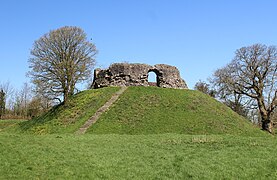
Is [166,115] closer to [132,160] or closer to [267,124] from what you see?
[132,160]

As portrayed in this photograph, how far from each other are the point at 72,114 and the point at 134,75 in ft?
31.7

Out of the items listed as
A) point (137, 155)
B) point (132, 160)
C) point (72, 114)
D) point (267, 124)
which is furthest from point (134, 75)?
point (132, 160)

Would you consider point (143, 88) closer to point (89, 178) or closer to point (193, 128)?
point (193, 128)

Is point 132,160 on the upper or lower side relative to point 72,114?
lower

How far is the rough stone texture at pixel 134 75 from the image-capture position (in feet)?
129

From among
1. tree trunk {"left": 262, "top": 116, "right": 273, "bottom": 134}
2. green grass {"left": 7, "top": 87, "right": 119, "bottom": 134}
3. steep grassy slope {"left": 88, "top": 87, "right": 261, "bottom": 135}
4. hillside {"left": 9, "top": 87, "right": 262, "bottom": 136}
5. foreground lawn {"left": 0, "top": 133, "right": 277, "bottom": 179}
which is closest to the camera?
foreground lawn {"left": 0, "top": 133, "right": 277, "bottom": 179}

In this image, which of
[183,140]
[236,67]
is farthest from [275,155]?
[236,67]

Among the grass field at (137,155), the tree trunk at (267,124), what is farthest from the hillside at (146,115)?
the tree trunk at (267,124)

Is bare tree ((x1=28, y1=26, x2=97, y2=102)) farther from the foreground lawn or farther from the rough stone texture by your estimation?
the foreground lawn

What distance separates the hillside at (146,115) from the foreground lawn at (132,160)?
36.4 feet

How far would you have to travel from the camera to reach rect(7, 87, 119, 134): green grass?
102ft

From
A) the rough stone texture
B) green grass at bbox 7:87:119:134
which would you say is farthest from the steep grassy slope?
green grass at bbox 7:87:119:134

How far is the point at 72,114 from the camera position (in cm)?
3388

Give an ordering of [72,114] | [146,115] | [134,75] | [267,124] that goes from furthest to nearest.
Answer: [267,124] → [134,75] → [72,114] → [146,115]
